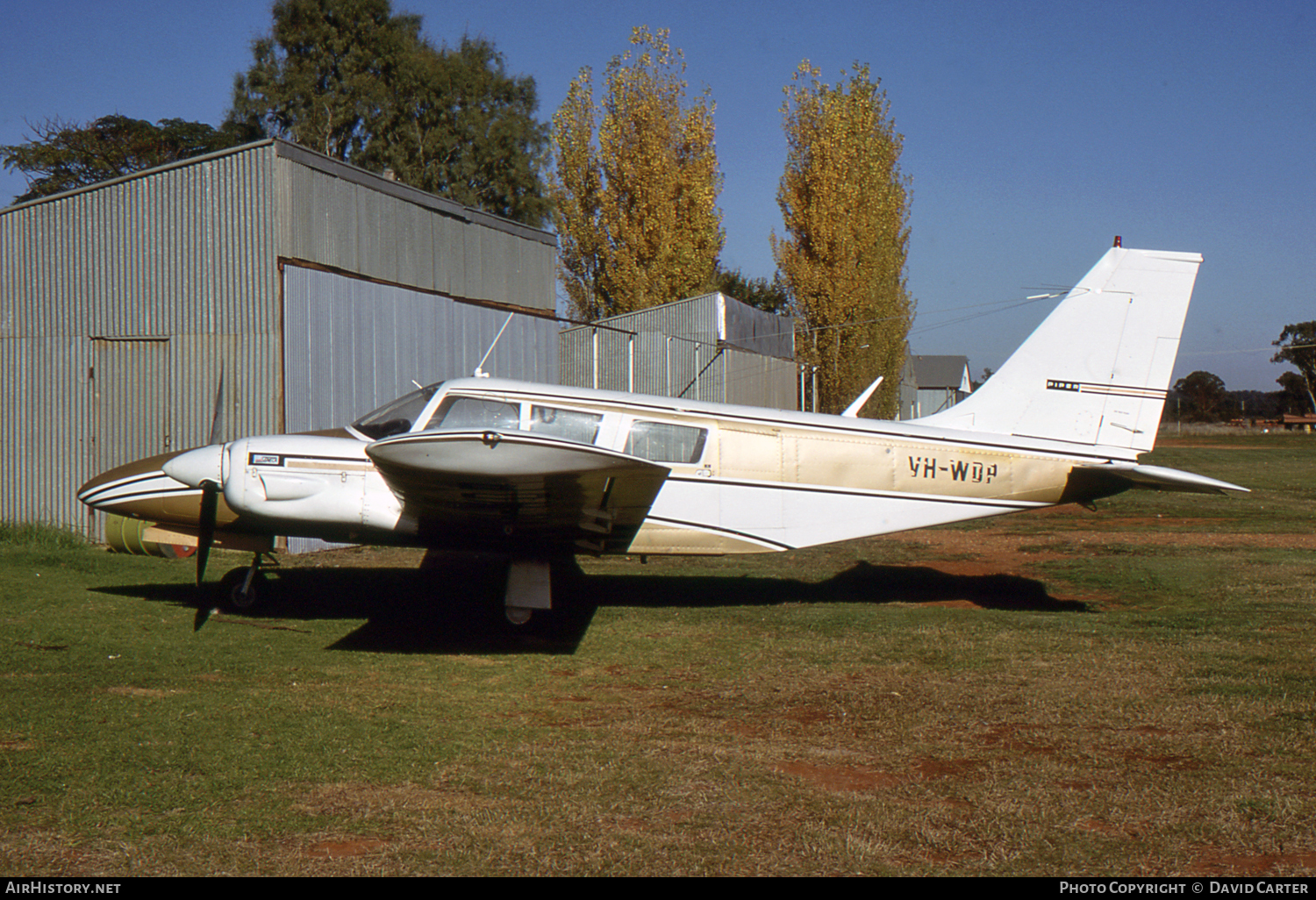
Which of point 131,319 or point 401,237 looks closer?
point 131,319

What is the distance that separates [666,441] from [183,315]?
8434 millimetres

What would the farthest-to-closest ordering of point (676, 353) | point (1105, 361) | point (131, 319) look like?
point (676, 353)
point (131, 319)
point (1105, 361)

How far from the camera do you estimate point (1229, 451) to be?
44.3 metres

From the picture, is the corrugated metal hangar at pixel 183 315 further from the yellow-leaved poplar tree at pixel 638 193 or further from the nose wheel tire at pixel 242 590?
the yellow-leaved poplar tree at pixel 638 193

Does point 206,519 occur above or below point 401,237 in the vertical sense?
below

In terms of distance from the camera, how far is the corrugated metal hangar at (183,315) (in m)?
13.2

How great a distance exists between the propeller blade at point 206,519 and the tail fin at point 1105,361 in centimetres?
723

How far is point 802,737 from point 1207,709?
2755mm

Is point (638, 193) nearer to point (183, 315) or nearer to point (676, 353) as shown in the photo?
point (676, 353)

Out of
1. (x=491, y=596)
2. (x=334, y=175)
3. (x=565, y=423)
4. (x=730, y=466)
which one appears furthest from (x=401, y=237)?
(x=730, y=466)

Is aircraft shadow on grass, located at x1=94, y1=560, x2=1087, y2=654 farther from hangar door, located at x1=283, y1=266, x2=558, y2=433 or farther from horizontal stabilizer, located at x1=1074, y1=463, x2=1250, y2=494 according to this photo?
hangar door, located at x1=283, y1=266, x2=558, y2=433

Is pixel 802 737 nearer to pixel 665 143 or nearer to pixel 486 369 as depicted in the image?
pixel 486 369

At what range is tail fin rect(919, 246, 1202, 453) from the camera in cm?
956

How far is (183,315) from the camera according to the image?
44.6 feet
